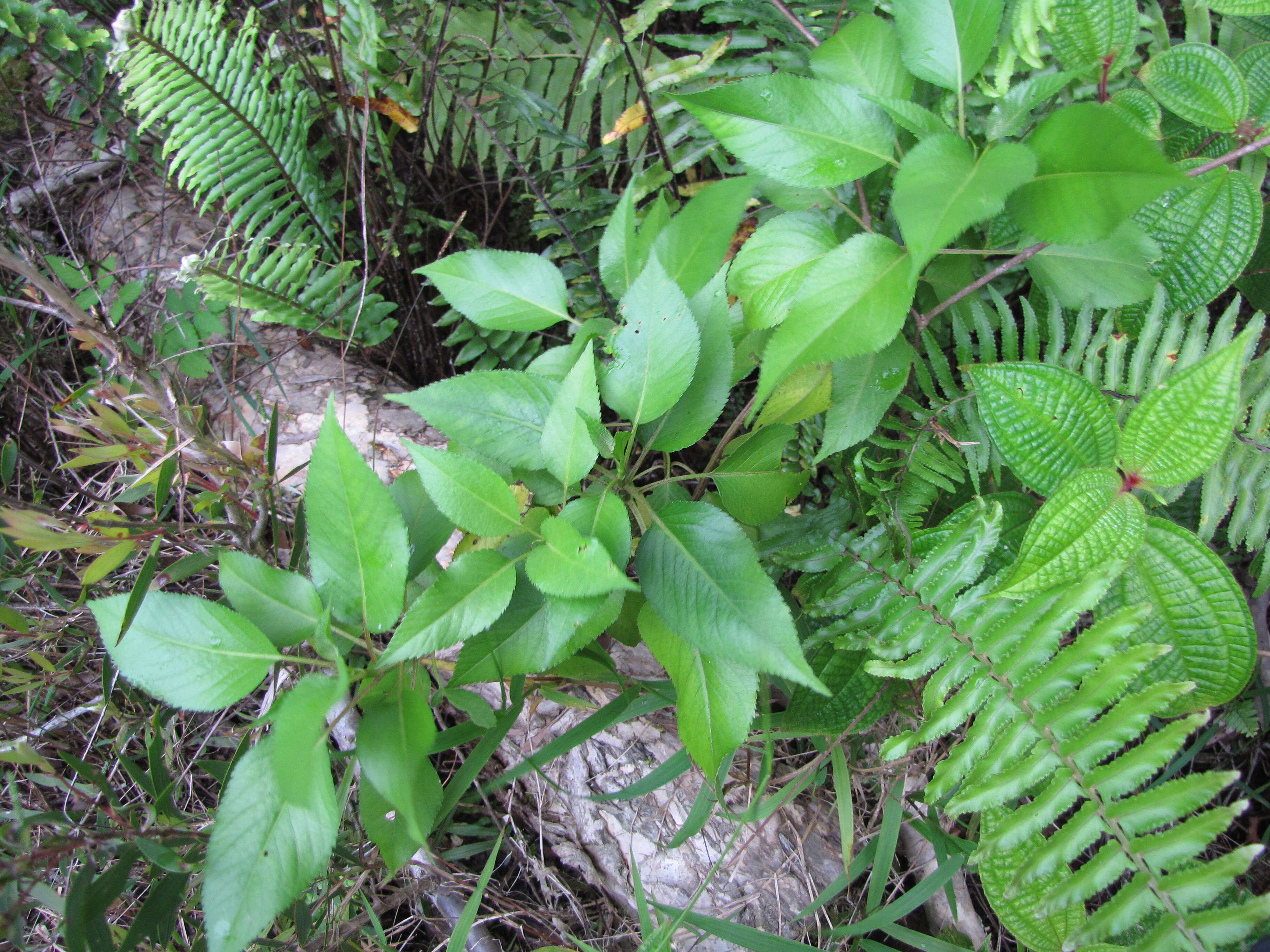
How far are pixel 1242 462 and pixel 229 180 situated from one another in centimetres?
219

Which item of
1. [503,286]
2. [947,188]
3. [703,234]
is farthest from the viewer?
[503,286]

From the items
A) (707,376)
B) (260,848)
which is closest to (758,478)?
(707,376)

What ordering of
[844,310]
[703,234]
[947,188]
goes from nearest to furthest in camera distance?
1. [947,188]
2. [844,310]
3. [703,234]

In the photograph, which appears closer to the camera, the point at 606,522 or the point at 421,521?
the point at 606,522

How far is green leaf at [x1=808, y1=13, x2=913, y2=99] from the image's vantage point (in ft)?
3.47

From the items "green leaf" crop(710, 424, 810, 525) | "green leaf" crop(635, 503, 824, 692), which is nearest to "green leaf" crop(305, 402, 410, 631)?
"green leaf" crop(635, 503, 824, 692)

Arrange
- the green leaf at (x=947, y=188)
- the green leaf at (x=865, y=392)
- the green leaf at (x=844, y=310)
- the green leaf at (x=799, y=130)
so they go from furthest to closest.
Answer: the green leaf at (x=865, y=392), the green leaf at (x=799, y=130), the green leaf at (x=844, y=310), the green leaf at (x=947, y=188)

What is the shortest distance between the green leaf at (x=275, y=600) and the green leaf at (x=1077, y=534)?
916mm

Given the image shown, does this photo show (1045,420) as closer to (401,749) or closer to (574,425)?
(574,425)

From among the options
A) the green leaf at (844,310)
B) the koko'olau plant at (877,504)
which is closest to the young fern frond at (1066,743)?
the koko'olau plant at (877,504)

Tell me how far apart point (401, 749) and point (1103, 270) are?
1202 mm

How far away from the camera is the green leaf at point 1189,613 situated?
0.98m

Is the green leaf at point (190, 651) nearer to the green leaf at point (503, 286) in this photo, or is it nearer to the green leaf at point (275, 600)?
the green leaf at point (275, 600)

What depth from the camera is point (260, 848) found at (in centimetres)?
82
